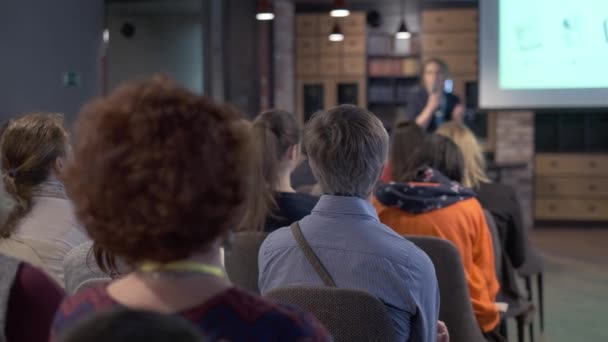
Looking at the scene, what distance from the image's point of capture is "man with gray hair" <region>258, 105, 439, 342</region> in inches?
70.1

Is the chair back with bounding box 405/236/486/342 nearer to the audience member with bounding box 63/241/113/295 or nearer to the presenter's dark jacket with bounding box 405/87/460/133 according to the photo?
the audience member with bounding box 63/241/113/295

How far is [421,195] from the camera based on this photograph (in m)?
2.75

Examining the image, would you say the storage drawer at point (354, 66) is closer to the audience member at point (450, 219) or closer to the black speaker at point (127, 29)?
the black speaker at point (127, 29)

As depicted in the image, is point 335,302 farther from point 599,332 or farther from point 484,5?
point 484,5

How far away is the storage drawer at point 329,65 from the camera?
10.1 metres

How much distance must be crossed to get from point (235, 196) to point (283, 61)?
29.5 ft

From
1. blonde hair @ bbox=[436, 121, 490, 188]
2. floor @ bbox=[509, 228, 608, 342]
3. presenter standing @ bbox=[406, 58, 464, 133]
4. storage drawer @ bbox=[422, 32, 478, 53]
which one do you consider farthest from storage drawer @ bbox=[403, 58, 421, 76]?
blonde hair @ bbox=[436, 121, 490, 188]

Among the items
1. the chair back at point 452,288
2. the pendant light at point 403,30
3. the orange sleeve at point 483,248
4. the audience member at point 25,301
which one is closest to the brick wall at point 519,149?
the pendant light at point 403,30

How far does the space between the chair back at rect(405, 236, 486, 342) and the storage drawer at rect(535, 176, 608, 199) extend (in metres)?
6.65

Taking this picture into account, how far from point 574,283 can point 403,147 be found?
302 centimetres

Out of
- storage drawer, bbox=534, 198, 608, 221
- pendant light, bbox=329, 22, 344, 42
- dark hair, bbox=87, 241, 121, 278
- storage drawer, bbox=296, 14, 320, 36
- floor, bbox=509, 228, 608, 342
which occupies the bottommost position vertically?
floor, bbox=509, 228, 608, 342

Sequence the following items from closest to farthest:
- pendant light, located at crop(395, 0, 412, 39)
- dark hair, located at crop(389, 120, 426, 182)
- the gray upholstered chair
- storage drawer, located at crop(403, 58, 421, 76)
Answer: dark hair, located at crop(389, 120, 426, 182), the gray upholstered chair, pendant light, located at crop(395, 0, 412, 39), storage drawer, located at crop(403, 58, 421, 76)

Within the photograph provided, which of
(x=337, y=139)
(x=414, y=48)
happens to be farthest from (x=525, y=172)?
(x=337, y=139)

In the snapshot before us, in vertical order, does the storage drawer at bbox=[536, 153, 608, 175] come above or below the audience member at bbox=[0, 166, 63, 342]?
below
